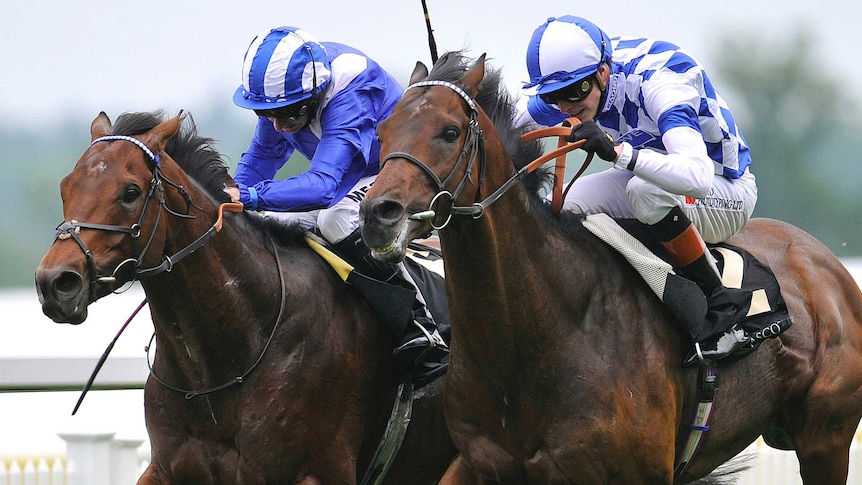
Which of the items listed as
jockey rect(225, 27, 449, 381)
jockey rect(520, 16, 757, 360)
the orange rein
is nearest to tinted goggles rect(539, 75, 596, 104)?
jockey rect(520, 16, 757, 360)

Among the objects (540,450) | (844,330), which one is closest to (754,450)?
(844,330)

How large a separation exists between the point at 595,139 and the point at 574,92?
0.46 meters

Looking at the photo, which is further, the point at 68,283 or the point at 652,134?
the point at 652,134

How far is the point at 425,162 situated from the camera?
3.01m

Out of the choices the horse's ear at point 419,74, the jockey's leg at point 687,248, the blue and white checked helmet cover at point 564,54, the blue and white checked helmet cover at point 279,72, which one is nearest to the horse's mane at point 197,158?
the blue and white checked helmet cover at point 279,72

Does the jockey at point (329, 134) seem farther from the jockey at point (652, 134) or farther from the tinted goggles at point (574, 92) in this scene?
the tinted goggles at point (574, 92)

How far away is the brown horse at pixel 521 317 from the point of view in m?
3.08

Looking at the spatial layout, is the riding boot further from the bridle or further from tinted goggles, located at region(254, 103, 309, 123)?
tinted goggles, located at region(254, 103, 309, 123)

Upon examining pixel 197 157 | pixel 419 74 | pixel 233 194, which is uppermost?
pixel 419 74

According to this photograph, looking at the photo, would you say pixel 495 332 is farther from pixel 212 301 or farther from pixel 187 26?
pixel 187 26

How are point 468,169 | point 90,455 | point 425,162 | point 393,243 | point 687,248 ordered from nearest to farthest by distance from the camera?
point 393,243
point 425,162
point 468,169
point 687,248
point 90,455

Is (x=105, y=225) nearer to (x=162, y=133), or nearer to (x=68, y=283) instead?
(x=68, y=283)

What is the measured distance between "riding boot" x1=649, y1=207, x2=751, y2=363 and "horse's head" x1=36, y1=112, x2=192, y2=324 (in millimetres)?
1549

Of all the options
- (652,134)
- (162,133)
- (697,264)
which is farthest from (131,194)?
(697,264)
